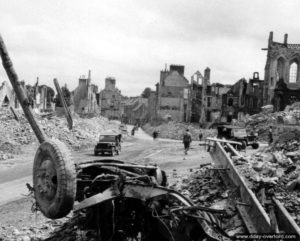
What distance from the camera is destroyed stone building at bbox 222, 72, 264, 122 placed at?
63.0 m

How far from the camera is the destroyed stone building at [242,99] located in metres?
63.0

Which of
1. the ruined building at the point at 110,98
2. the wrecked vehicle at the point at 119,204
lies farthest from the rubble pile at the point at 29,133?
the ruined building at the point at 110,98

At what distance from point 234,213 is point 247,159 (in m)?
3.67

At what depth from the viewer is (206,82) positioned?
69.1 metres

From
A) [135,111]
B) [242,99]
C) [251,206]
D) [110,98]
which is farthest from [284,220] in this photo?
[135,111]

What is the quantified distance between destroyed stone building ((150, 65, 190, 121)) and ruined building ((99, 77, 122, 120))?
1093 inches

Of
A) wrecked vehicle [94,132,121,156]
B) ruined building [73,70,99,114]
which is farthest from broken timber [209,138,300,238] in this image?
ruined building [73,70,99,114]

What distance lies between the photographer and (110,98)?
10044 cm

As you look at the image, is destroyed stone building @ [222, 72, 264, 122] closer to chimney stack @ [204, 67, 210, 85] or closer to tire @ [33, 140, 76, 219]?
chimney stack @ [204, 67, 210, 85]

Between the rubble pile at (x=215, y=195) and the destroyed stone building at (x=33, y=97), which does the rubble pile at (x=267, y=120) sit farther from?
the rubble pile at (x=215, y=195)

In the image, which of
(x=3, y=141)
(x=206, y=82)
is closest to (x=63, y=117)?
(x=3, y=141)

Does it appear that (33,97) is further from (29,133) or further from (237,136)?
(237,136)

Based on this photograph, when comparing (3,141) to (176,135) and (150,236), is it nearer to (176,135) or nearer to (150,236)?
(150,236)

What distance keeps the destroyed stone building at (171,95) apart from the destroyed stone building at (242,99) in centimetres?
971
